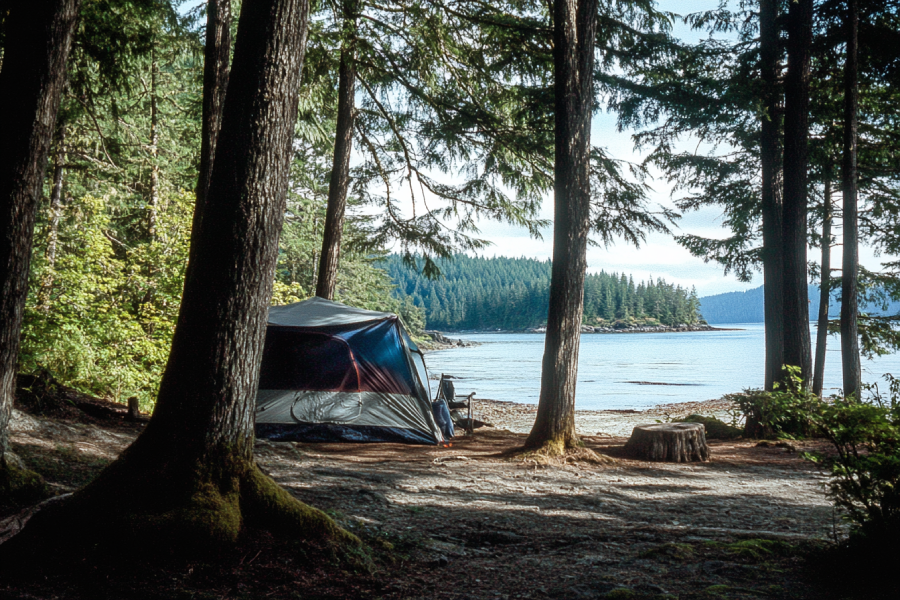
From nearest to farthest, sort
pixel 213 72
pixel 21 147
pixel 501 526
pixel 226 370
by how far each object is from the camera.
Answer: pixel 226 370, pixel 21 147, pixel 501 526, pixel 213 72

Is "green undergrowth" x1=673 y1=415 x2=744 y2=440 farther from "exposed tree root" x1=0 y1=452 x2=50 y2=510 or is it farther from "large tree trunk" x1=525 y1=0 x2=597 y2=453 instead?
"exposed tree root" x1=0 y1=452 x2=50 y2=510

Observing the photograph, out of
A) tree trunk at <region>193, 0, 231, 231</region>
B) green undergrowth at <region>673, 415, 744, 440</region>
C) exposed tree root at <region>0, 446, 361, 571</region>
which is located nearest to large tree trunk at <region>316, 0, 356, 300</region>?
tree trunk at <region>193, 0, 231, 231</region>

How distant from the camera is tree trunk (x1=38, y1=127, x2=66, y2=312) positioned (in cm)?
928

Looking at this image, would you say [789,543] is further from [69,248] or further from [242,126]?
[69,248]

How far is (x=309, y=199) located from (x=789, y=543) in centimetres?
2074

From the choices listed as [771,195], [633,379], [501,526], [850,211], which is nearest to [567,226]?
[501,526]

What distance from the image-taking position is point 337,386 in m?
8.37

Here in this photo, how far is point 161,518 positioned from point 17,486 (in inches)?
63.0

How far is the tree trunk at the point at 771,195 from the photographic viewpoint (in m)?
10.2

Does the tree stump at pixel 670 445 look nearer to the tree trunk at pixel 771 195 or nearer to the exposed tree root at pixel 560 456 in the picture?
the exposed tree root at pixel 560 456

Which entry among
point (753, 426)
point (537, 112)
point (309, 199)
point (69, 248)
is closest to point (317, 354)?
point (537, 112)

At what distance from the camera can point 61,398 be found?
24.0 feet

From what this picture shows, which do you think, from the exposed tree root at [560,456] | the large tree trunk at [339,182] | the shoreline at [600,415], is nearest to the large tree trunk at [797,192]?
the shoreline at [600,415]

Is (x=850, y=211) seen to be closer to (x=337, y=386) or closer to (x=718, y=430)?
(x=718, y=430)
